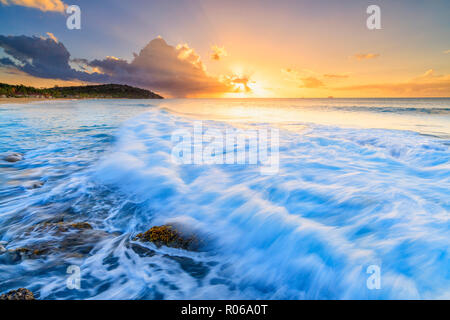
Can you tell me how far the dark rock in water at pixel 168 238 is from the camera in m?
2.82

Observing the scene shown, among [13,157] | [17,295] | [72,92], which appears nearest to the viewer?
[17,295]

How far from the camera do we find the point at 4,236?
9.53 ft

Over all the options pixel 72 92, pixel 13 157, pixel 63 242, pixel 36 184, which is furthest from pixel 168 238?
pixel 72 92

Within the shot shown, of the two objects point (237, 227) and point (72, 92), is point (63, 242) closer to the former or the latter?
point (237, 227)

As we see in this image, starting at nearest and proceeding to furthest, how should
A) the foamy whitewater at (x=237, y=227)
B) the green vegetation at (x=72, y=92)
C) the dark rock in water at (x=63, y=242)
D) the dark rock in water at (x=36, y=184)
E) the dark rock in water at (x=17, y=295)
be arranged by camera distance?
the dark rock in water at (x=17, y=295)
the foamy whitewater at (x=237, y=227)
the dark rock in water at (x=63, y=242)
the dark rock in water at (x=36, y=184)
the green vegetation at (x=72, y=92)

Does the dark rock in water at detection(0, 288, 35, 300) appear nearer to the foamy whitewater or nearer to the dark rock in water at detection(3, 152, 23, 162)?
the foamy whitewater

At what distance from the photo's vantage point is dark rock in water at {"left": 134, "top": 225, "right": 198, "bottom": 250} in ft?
9.25

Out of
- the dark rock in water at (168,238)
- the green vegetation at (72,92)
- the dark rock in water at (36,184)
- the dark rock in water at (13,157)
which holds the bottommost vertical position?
the dark rock in water at (168,238)

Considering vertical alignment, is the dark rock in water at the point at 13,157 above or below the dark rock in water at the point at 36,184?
above

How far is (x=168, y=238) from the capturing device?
286cm

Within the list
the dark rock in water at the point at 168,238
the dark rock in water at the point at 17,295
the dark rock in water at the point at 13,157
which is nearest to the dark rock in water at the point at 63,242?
the dark rock in water at the point at 168,238

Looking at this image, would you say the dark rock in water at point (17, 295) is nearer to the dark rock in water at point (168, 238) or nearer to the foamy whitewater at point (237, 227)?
the foamy whitewater at point (237, 227)

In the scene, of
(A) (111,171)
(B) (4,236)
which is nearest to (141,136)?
(A) (111,171)

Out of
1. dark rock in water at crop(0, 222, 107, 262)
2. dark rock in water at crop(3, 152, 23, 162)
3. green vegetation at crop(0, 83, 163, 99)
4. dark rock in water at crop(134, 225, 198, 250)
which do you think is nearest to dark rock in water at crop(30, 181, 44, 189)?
dark rock in water at crop(0, 222, 107, 262)
